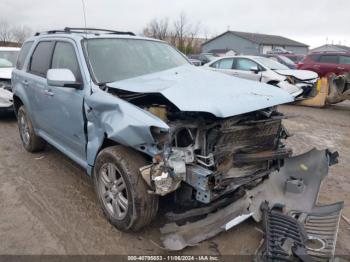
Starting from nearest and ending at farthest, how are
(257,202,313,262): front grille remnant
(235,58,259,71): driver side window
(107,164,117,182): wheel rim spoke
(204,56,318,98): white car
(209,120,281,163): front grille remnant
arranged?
1. (257,202,313,262): front grille remnant
2. (209,120,281,163): front grille remnant
3. (107,164,117,182): wheel rim spoke
4. (204,56,318,98): white car
5. (235,58,259,71): driver side window

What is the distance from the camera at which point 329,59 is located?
1389 centimetres

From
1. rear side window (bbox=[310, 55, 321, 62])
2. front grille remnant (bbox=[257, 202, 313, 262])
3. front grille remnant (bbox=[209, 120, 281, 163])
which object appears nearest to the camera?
front grille remnant (bbox=[257, 202, 313, 262])

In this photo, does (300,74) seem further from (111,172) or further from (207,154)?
(111,172)

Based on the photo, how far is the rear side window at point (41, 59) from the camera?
4.67 m

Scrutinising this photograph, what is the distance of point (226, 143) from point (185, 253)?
3.46 ft

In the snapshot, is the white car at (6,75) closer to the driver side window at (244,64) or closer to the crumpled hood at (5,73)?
the crumpled hood at (5,73)

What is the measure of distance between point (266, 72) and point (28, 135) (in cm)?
728

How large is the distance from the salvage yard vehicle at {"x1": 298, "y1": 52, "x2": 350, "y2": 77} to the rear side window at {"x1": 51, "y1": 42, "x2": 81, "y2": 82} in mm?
11634

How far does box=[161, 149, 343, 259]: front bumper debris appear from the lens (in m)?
3.01

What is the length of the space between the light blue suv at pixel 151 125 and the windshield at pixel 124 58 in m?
0.01

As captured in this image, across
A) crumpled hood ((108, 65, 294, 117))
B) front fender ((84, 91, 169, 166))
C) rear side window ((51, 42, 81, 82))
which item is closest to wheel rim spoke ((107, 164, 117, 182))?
front fender ((84, 91, 169, 166))

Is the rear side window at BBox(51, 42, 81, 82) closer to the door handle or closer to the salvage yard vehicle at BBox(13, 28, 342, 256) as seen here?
the salvage yard vehicle at BBox(13, 28, 342, 256)

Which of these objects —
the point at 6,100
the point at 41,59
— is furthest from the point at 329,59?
the point at 41,59

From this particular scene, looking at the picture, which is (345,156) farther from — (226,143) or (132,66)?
(132,66)
